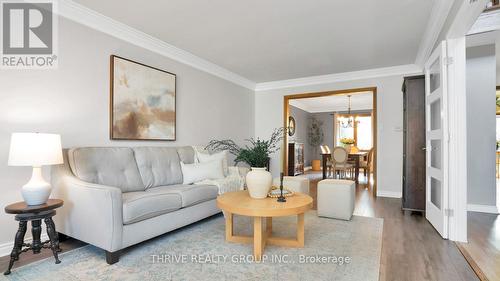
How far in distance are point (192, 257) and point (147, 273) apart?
14.7 inches

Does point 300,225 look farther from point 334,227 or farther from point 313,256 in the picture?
point 334,227

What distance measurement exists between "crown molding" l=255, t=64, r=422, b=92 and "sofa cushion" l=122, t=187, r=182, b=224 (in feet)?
12.7

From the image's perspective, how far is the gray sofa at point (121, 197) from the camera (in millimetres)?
2092

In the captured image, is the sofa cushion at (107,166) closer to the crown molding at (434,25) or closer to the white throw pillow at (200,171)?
the white throw pillow at (200,171)

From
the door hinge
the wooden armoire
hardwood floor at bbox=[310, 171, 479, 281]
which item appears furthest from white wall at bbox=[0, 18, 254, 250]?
the door hinge

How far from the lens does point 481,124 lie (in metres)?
3.71

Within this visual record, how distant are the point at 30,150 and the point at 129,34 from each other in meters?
1.89

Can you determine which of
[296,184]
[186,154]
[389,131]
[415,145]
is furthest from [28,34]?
[389,131]

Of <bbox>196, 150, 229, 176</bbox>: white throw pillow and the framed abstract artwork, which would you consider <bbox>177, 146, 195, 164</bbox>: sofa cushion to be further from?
the framed abstract artwork

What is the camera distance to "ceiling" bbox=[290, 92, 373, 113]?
7.97 metres

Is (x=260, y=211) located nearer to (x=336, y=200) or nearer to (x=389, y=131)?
(x=336, y=200)

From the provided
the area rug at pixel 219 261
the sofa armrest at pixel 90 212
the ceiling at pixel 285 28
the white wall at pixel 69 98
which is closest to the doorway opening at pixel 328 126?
the ceiling at pixel 285 28

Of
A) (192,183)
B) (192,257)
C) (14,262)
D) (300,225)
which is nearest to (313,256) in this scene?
(300,225)

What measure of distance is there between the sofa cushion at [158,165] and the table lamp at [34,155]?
3.30ft
